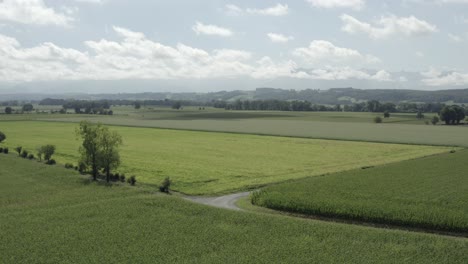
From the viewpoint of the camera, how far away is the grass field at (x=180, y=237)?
32.2 meters

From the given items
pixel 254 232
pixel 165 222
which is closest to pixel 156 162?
pixel 165 222

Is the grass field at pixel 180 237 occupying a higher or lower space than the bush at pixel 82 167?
lower

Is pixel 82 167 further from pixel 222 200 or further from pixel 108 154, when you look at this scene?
pixel 222 200

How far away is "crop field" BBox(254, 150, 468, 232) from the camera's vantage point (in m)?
40.7

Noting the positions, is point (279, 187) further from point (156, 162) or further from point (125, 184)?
point (156, 162)

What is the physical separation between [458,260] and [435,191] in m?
21.0

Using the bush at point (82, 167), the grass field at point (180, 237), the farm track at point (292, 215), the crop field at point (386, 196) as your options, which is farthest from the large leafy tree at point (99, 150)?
the crop field at point (386, 196)

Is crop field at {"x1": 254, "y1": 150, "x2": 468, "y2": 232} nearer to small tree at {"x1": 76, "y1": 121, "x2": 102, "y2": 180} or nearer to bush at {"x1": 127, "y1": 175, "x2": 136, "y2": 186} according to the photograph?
bush at {"x1": 127, "y1": 175, "x2": 136, "y2": 186}

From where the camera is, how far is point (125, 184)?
59.4 meters

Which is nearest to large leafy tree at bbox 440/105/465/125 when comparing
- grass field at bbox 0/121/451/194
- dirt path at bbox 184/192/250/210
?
grass field at bbox 0/121/451/194

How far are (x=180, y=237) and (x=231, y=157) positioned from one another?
47.1 meters

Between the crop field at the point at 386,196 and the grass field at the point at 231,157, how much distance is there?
7236 millimetres

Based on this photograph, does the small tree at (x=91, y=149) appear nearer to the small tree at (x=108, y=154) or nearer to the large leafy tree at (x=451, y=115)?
the small tree at (x=108, y=154)

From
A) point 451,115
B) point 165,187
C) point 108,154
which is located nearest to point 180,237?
point 165,187
